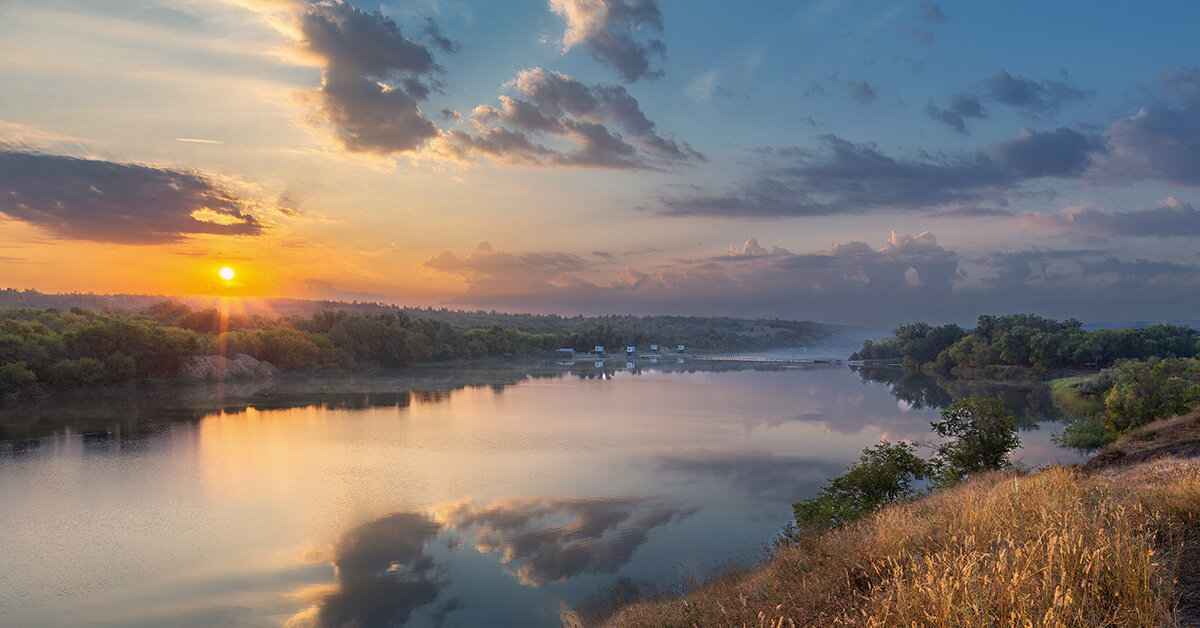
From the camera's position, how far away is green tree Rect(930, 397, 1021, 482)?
28.8 m

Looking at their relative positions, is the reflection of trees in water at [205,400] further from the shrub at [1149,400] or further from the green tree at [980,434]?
the shrub at [1149,400]

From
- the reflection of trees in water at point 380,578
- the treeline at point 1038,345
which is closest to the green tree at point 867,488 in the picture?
the reflection of trees in water at point 380,578

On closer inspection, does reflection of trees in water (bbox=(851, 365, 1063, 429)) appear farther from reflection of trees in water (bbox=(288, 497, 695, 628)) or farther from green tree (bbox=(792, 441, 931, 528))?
reflection of trees in water (bbox=(288, 497, 695, 628))

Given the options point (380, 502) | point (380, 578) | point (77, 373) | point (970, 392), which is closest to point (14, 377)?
point (77, 373)

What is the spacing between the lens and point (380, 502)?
28.7 metres

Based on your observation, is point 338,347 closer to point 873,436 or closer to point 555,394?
point 555,394

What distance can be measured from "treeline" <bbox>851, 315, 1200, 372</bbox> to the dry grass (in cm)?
9827

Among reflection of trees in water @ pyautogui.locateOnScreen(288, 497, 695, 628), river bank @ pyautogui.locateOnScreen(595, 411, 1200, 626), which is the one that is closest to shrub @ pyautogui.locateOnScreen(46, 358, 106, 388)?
reflection of trees in water @ pyautogui.locateOnScreen(288, 497, 695, 628)

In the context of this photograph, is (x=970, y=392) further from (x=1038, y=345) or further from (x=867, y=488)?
(x=867, y=488)

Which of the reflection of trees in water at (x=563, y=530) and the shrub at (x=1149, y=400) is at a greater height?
the shrub at (x=1149, y=400)

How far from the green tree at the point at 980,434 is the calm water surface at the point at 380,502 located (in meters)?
7.37

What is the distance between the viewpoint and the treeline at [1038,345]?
9575 cm

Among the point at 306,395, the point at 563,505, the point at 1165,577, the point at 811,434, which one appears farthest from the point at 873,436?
the point at 306,395

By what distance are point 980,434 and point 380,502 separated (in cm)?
2917
